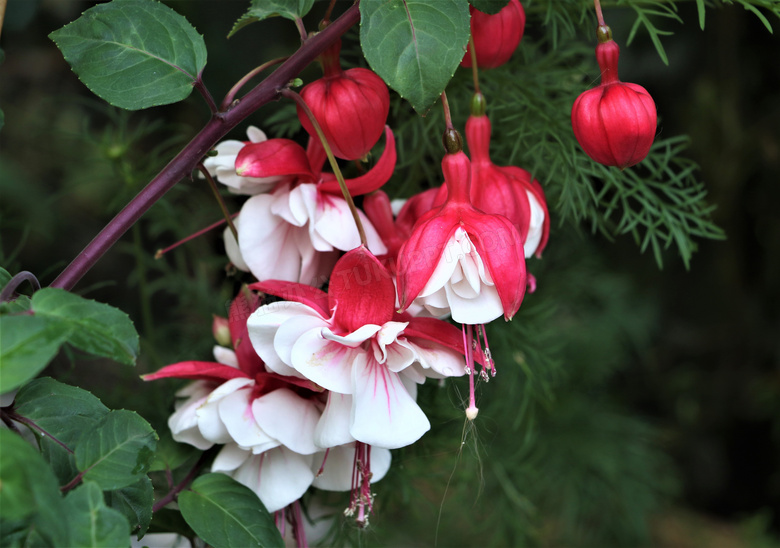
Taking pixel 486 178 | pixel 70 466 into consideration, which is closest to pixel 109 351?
pixel 70 466

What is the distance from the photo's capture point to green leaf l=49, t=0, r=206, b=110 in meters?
0.26

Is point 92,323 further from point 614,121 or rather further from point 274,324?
point 614,121

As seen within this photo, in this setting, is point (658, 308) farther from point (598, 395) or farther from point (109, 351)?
point (109, 351)

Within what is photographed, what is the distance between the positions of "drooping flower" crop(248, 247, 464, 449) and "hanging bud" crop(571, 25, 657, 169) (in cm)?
10

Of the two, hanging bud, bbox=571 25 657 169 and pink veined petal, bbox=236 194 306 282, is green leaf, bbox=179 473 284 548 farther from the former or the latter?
hanging bud, bbox=571 25 657 169

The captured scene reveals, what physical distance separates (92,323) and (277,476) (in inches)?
4.8

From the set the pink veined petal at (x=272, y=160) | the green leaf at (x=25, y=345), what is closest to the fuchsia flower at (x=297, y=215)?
the pink veined petal at (x=272, y=160)

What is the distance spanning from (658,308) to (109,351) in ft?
2.96

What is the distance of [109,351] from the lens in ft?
0.70

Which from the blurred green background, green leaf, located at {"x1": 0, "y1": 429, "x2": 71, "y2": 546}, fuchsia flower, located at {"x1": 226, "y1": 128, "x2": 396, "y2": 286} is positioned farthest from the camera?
the blurred green background

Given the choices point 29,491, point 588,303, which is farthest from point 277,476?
point 588,303

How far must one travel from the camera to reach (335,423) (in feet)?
0.87

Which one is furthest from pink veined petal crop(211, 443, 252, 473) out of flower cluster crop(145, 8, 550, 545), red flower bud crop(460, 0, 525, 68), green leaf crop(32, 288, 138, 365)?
red flower bud crop(460, 0, 525, 68)

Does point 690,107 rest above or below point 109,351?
below
